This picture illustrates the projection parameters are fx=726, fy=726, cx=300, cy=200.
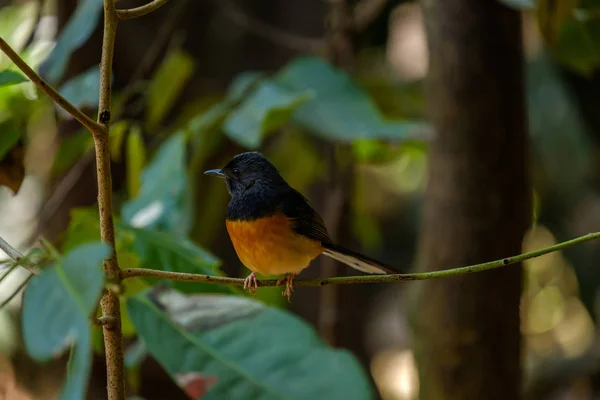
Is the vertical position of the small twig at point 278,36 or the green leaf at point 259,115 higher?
the small twig at point 278,36

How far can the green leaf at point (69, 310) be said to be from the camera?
29.9 inches

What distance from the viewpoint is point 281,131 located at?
3938 mm

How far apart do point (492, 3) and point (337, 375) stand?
1.60m

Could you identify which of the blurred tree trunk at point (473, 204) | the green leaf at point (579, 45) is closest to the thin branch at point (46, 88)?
the blurred tree trunk at point (473, 204)

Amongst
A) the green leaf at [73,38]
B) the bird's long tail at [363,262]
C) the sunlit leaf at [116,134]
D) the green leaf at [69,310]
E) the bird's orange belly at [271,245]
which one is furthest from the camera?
the sunlit leaf at [116,134]

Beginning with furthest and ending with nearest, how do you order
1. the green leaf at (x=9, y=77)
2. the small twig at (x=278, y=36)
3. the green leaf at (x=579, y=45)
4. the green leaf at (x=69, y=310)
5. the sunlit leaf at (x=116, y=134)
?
the small twig at (x=278, y=36)
the green leaf at (x=579, y=45)
the sunlit leaf at (x=116, y=134)
the green leaf at (x=9, y=77)
the green leaf at (x=69, y=310)

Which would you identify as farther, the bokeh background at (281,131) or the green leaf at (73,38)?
the bokeh background at (281,131)

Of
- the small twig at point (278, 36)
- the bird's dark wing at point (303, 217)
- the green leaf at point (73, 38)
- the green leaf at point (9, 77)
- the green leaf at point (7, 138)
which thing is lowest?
the bird's dark wing at point (303, 217)

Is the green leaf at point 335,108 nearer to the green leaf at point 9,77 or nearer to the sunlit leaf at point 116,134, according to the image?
the sunlit leaf at point 116,134

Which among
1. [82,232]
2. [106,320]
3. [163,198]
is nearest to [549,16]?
[163,198]

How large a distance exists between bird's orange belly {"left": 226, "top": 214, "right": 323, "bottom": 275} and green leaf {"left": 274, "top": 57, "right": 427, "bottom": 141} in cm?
41

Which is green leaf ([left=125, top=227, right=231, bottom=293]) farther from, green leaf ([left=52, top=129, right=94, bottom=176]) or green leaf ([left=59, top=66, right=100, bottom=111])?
green leaf ([left=52, top=129, right=94, bottom=176])

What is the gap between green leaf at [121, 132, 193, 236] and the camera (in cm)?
209

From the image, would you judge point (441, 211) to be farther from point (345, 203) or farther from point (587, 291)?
point (587, 291)
